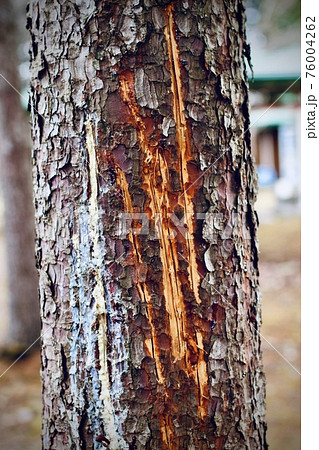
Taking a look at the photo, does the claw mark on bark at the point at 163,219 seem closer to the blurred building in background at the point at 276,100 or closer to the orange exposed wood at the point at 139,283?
the orange exposed wood at the point at 139,283

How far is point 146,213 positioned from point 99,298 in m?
0.15

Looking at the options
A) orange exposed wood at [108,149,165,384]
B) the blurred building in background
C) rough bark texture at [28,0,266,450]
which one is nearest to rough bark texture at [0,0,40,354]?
the blurred building in background

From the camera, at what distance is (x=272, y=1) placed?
5.61 ft

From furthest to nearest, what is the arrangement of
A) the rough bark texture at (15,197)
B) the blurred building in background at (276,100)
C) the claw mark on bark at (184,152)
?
the rough bark texture at (15,197) < the blurred building in background at (276,100) < the claw mark on bark at (184,152)

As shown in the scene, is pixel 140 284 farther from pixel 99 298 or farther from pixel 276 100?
pixel 276 100

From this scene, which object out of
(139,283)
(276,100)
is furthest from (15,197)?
(139,283)

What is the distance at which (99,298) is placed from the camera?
1.94 ft

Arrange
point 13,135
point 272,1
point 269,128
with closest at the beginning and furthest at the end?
1. point 272,1
2. point 13,135
3. point 269,128

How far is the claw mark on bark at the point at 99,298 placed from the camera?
22.5 inches

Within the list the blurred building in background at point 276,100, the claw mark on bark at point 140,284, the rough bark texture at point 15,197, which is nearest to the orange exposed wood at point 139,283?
the claw mark on bark at point 140,284
